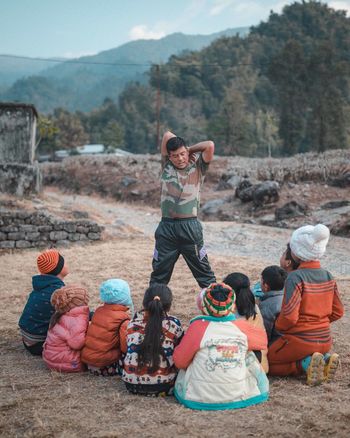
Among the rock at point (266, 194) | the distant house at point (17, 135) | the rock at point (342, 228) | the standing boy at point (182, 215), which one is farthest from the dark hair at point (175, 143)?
the distant house at point (17, 135)

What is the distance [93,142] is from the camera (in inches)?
2221

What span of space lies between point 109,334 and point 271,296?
1.19 metres

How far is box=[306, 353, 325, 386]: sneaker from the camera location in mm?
3219

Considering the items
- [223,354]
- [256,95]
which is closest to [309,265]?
[223,354]

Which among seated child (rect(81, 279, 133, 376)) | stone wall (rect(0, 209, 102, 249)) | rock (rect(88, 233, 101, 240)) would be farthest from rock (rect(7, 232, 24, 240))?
seated child (rect(81, 279, 133, 376))

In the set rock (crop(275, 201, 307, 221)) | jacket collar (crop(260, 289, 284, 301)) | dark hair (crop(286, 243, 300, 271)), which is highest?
dark hair (crop(286, 243, 300, 271))

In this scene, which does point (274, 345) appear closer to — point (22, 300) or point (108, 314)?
point (108, 314)

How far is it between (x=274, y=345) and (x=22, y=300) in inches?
131

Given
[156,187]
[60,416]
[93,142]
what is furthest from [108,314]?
[93,142]

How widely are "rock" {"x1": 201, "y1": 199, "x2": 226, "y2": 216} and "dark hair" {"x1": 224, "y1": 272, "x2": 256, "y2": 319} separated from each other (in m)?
10.4

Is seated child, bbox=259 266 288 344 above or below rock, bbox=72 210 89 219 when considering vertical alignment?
above

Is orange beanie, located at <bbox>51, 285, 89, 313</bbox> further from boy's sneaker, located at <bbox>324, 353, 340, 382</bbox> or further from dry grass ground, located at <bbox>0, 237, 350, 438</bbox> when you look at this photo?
boy's sneaker, located at <bbox>324, 353, 340, 382</bbox>

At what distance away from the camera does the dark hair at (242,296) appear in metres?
3.30

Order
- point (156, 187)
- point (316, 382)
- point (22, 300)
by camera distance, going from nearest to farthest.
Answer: point (316, 382) < point (22, 300) < point (156, 187)
